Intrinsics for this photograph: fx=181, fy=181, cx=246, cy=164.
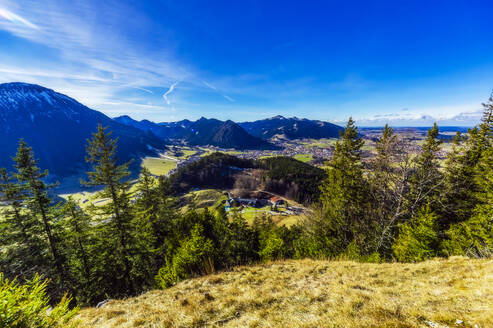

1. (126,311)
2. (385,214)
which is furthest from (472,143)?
(126,311)

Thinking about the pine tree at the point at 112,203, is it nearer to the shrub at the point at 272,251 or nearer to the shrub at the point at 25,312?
the shrub at the point at 272,251

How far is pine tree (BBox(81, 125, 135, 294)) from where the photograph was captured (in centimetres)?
1658

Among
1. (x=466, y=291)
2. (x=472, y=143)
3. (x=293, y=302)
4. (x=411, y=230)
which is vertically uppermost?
(x=472, y=143)

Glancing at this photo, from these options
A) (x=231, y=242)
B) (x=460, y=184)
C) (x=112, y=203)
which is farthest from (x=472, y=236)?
(x=112, y=203)

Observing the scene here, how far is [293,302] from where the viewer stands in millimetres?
6809

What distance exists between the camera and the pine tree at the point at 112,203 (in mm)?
16578

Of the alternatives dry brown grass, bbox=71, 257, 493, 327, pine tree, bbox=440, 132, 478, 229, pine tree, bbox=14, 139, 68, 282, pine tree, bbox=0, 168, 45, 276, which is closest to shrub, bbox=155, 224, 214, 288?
dry brown grass, bbox=71, 257, 493, 327

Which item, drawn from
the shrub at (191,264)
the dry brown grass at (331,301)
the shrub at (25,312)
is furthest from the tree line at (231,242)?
the shrub at (25,312)

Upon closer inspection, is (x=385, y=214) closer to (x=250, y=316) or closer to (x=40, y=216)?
(x=250, y=316)

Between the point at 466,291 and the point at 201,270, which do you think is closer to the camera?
the point at 466,291

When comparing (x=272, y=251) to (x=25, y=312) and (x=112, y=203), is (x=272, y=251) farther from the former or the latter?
(x=112, y=203)

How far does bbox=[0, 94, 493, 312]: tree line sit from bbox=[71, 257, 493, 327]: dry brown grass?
4.07 m

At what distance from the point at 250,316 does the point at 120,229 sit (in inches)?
659

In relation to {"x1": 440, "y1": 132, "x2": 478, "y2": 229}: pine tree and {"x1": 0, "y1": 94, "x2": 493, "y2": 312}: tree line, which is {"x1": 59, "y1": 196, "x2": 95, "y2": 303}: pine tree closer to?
Answer: {"x1": 0, "y1": 94, "x2": 493, "y2": 312}: tree line
